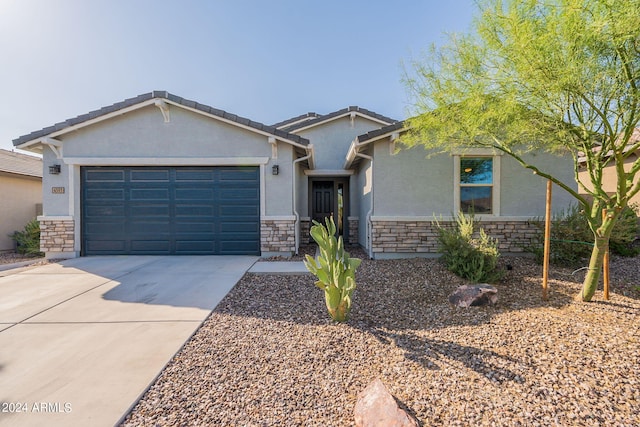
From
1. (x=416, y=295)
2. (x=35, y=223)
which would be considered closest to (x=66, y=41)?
(x=35, y=223)

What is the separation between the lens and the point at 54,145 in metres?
7.46

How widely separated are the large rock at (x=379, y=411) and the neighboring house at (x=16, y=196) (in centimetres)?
1381

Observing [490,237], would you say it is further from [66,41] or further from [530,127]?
[66,41]

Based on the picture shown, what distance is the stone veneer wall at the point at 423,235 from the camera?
705 centimetres

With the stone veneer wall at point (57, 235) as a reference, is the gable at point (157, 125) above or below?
above

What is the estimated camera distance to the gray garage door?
25.3 ft

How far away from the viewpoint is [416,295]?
15.1ft

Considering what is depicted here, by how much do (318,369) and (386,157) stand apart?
5.68m

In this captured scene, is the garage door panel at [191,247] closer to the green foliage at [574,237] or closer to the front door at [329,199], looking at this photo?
the front door at [329,199]

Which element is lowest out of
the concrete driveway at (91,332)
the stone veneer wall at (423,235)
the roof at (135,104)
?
the concrete driveway at (91,332)

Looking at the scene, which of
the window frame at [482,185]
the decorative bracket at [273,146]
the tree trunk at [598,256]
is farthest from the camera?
the decorative bracket at [273,146]

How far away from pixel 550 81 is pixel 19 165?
1666 cm

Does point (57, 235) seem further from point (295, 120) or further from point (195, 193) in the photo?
point (295, 120)

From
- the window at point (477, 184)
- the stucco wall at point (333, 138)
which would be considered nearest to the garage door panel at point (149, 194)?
the stucco wall at point (333, 138)
